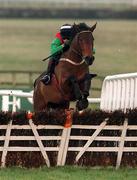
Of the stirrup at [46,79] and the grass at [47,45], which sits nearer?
the stirrup at [46,79]

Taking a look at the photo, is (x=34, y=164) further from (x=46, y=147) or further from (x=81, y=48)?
(x=81, y=48)

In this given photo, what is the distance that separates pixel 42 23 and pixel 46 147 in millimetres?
60044

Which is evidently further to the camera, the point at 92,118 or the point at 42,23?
the point at 42,23

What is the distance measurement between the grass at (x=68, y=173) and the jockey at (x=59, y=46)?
8.67 ft

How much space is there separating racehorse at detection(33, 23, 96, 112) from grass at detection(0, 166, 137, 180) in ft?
5.78

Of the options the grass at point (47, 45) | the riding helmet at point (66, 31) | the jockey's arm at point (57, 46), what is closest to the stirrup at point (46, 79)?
the jockey's arm at point (57, 46)

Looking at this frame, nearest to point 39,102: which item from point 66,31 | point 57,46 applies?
point 57,46

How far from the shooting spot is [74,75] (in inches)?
437

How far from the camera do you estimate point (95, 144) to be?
9.48 metres

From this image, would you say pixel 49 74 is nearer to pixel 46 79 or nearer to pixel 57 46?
pixel 46 79

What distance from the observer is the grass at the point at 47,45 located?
37.9 meters

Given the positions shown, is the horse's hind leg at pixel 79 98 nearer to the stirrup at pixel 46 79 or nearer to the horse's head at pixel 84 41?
the horse's head at pixel 84 41

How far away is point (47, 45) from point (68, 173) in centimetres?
4287

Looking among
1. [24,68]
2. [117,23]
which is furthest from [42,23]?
[24,68]
